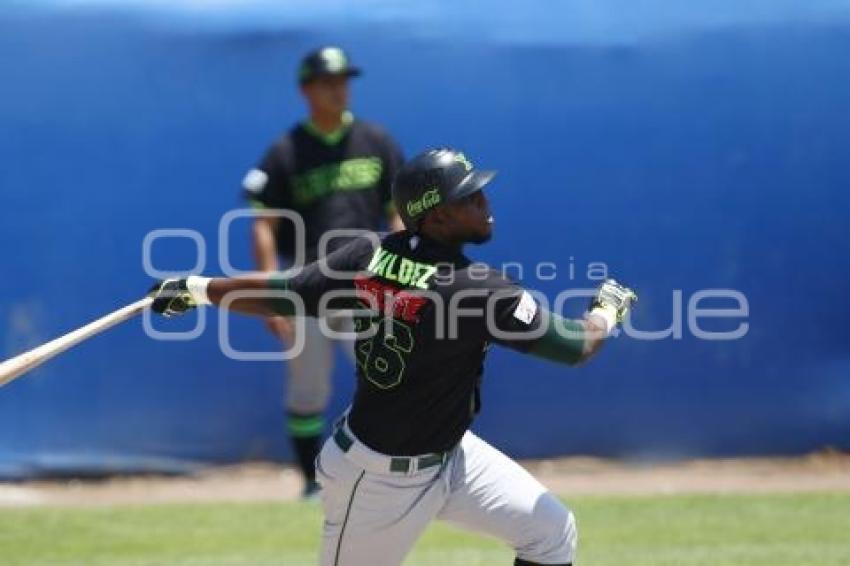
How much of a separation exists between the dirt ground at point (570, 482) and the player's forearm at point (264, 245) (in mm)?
1200

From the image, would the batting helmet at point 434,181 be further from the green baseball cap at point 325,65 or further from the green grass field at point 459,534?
the green baseball cap at point 325,65

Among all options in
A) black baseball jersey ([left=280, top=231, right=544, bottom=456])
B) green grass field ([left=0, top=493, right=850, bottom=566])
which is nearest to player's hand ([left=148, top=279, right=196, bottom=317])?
black baseball jersey ([left=280, top=231, right=544, bottom=456])

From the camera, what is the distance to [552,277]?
28.2 ft

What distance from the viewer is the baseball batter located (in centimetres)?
470

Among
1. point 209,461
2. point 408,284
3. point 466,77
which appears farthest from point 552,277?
point 408,284

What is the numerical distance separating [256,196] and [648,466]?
2.60 m

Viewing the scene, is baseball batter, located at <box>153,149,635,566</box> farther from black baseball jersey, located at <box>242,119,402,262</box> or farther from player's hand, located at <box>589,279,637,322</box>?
black baseball jersey, located at <box>242,119,402,262</box>

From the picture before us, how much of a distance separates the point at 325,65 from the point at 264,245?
0.94 m

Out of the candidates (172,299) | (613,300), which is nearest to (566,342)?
(613,300)

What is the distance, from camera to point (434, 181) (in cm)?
471

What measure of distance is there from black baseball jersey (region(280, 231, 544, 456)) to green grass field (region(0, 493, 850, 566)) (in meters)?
1.99

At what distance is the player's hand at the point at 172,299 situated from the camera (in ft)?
17.2

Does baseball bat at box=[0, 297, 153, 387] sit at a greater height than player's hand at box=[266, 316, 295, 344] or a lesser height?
greater

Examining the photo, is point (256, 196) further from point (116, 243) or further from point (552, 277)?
point (552, 277)
